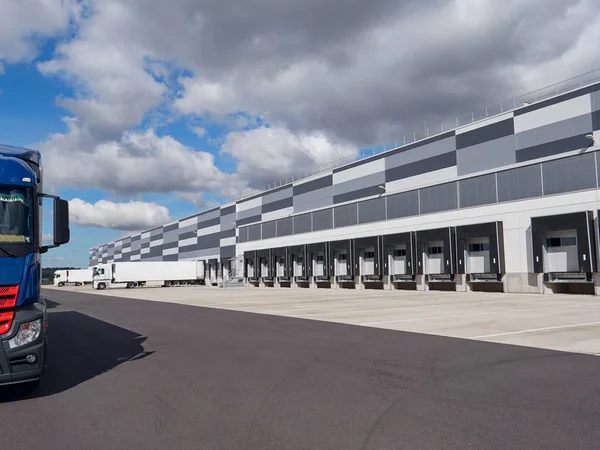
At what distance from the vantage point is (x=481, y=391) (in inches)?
281

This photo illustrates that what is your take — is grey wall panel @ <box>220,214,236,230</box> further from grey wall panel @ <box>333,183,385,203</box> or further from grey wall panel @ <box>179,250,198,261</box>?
grey wall panel @ <box>333,183,385,203</box>

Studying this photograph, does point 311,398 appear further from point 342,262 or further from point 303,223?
point 303,223

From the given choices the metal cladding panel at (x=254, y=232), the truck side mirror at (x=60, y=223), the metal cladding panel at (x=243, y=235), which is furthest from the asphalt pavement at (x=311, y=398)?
the metal cladding panel at (x=243, y=235)

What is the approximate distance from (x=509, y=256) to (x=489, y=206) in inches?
147

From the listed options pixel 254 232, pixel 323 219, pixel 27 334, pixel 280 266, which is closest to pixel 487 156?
pixel 323 219

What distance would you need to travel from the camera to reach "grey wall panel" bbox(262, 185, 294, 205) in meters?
64.3

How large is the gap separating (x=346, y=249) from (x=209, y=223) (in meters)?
43.7

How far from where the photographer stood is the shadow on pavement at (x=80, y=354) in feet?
25.5

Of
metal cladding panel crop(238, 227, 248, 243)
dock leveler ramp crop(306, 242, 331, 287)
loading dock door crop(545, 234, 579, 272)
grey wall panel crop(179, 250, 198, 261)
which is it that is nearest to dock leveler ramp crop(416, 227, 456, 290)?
loading dock door crop(545, 234, 579, 272)

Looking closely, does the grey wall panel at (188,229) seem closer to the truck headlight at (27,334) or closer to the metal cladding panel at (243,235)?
the metal cladding panel at (243,235)

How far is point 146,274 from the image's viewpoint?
7006cm

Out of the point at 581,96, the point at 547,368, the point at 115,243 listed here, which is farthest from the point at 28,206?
the point at 115,243

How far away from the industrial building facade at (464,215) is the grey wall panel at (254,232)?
0.98ft

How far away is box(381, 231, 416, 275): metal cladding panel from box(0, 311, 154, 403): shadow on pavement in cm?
2719
